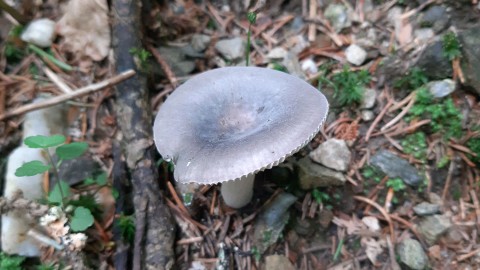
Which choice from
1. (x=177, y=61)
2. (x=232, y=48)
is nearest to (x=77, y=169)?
(x=177, y=61)

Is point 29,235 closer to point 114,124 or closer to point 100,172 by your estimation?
point 100,172

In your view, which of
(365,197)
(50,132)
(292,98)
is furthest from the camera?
(50,132)

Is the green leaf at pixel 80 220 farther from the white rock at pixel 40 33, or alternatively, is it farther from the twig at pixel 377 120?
the twig at pixel 377 120

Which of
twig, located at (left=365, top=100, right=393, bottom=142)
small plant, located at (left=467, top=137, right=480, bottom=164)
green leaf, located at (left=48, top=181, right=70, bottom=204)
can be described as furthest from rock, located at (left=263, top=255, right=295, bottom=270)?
small plant, located at (left=467, top=137, right=480, bottom=164)

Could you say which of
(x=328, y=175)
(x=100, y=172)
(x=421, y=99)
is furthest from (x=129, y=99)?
(x=421, y=99)

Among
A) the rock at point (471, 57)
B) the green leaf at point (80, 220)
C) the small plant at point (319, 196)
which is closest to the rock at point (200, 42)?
the small plant at point (319, 196)

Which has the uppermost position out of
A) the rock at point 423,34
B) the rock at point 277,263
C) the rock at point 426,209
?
the rock at point 423,34

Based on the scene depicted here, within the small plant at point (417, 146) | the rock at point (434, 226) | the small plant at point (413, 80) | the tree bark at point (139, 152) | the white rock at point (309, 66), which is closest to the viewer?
the tree bark at point (139, 152)

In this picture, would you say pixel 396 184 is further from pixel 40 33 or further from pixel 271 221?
pixel 40 33
